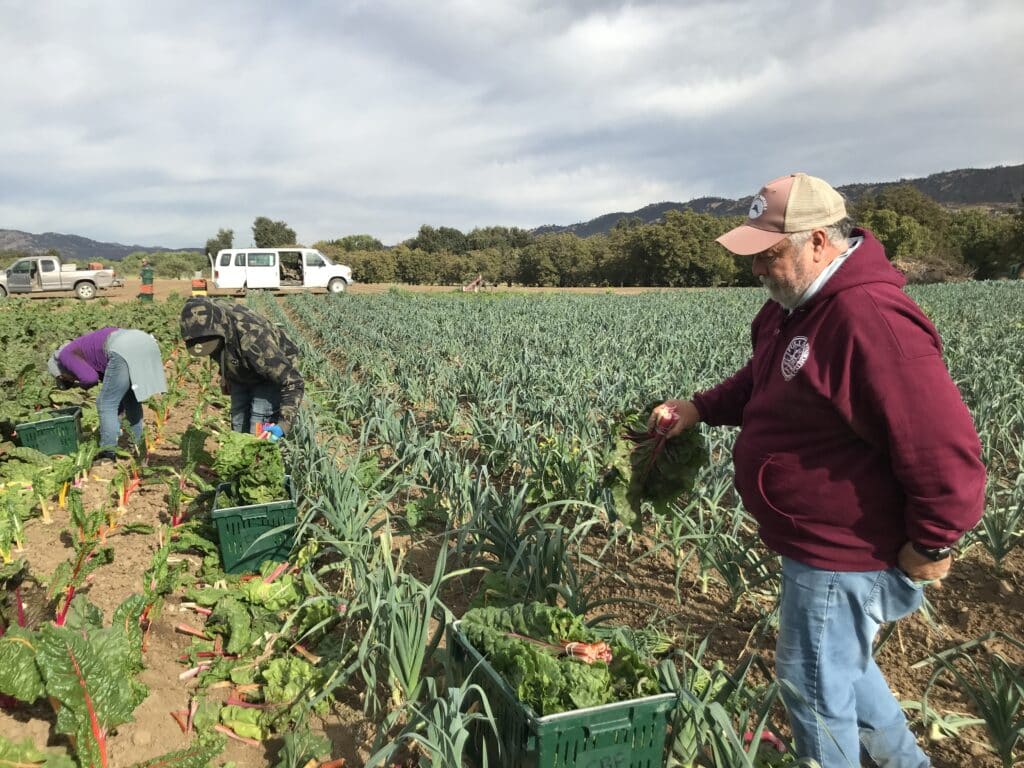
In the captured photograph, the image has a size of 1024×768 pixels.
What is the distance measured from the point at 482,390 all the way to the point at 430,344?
11.7 feet

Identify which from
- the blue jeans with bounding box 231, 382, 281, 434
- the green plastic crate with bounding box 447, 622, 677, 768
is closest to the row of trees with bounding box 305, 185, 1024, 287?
the blue jeans with bounding box 231, 382, 281, 434

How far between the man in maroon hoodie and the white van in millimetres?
22426

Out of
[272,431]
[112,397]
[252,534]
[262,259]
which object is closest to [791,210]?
[252,534]

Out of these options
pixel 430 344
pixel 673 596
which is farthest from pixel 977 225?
pixel 673 596

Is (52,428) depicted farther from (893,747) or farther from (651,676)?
(893,747)

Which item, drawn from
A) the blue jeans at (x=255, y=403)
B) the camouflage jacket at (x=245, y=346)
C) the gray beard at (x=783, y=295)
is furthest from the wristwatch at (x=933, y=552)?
the blue jeans at (x=255, y=403)

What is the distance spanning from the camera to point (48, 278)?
23000 mm

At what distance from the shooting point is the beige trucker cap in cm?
139

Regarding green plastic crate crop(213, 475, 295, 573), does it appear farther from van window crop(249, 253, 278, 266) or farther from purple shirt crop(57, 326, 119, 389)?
van window crop(249, 253, 278, 266)

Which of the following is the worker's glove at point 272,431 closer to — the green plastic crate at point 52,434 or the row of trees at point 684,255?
the green plastic crate at point 52,434

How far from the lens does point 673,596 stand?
2.77 meters

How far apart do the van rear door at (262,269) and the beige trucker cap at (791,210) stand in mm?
23029

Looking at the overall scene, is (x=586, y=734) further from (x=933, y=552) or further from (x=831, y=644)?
(x=933, y=552)

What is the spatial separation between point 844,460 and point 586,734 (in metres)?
0.83
